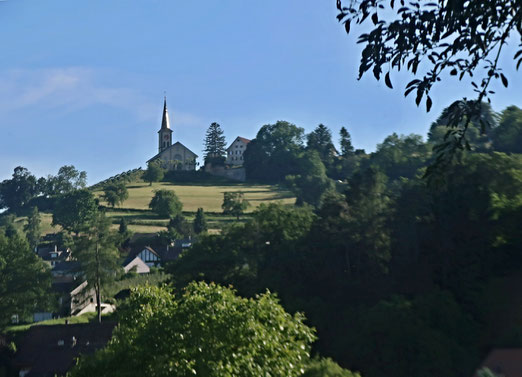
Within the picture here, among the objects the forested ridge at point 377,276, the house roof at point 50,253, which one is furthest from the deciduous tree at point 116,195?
the forested ridge at point 377,276

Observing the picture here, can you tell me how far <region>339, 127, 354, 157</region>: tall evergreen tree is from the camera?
151 m

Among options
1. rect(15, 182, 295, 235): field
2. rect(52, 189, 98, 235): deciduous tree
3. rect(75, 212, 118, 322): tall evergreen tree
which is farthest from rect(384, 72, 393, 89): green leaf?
rect(52, 189, 98, 235): deciduous tree

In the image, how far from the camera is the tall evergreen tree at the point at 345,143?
151 meters

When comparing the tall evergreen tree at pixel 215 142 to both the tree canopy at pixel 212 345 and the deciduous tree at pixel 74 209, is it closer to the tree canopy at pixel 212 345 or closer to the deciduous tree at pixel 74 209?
the deciduous tree at pixel 74 209

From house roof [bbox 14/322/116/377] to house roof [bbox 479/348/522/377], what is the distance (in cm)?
2603

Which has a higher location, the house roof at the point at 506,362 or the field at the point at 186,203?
the field at the point at 186,203

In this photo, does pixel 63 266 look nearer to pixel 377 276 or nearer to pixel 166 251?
pixel 166 251

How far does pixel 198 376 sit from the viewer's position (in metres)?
18.1

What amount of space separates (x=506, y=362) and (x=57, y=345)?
32.3 meters

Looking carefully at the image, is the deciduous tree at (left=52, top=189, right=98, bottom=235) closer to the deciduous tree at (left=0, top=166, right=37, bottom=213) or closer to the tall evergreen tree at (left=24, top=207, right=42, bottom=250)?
the tall evergreen tree at (left=24, top=207, right=42, bottom=250)

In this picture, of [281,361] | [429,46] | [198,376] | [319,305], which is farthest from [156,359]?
[319,305]

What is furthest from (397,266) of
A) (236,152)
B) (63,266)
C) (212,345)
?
(236,152)

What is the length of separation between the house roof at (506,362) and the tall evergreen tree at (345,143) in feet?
385

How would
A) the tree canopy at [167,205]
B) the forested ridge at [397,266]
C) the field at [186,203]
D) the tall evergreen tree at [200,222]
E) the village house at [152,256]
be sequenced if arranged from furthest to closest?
the tree canopy at [167,205] → the field at [186,203] → the tall evergreen tree at [200,222] → the village house at [152,256] → the forested ridge at [397,266]
